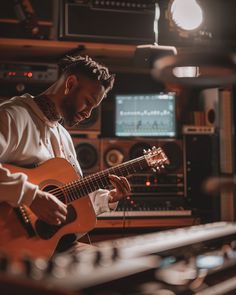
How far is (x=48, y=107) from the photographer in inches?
89.0

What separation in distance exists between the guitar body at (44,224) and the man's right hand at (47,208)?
104 millimetres

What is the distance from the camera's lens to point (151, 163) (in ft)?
8.07

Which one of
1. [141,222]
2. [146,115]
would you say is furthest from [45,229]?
[146,115]

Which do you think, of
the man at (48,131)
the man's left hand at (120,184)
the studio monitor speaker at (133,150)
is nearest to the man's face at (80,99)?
the man at (48,131)

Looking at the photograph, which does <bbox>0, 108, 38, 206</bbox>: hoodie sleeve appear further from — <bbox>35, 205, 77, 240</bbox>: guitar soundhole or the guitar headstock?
the guitar headstock

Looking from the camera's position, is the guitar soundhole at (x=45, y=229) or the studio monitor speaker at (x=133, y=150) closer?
the guitar soundhole at (x=45, y=229)

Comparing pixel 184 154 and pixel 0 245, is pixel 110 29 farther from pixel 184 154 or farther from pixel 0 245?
pixel 0 245

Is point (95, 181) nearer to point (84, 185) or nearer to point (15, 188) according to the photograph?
point (84, 185)

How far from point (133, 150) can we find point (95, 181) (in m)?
1.09

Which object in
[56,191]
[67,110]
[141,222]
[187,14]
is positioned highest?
[187,14]

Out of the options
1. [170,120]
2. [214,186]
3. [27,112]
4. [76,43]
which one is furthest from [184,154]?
[214,186]

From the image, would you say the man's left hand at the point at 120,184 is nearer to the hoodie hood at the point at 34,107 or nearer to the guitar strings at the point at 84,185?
the guitar strings at the point at 84,185

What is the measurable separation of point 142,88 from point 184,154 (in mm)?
990

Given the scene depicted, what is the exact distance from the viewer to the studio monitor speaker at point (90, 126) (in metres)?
3.30
